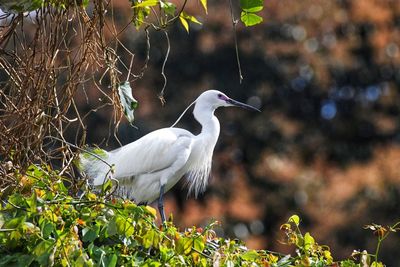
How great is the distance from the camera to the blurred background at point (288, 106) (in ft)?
32.1

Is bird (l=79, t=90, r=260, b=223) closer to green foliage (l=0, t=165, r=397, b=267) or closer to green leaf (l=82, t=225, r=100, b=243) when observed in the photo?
green foliage (l=0, t=165, r=397, b=267)

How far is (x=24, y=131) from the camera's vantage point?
2.41 metres

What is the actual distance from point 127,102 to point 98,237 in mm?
469

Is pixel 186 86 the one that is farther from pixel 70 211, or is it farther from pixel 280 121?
pixel 70 211

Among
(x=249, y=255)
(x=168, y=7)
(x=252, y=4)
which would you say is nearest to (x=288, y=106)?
(x=168, y=7)

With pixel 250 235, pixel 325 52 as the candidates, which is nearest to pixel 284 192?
pixel 250 235

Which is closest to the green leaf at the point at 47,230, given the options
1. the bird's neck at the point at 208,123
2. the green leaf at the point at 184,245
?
the green leaf at the point at 184,245

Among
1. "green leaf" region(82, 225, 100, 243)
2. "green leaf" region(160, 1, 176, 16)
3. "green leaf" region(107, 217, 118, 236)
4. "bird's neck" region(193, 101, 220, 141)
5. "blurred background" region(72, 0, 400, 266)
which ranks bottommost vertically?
"blurred background" region(72, 0, 400, 266)

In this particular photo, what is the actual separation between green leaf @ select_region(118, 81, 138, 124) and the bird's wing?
2577mm

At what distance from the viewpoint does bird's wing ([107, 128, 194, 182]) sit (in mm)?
5105

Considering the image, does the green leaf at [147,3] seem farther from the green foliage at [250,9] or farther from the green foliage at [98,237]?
the green foliage at [98,237]

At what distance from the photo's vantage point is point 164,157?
509 centimetres

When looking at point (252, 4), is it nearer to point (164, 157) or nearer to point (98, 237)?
point (98, 237)

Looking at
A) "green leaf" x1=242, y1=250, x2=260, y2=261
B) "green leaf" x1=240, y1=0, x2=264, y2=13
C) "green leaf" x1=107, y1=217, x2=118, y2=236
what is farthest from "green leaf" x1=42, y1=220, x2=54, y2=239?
"green leaf" x1=240, y1=0, x2=264, y2=13
